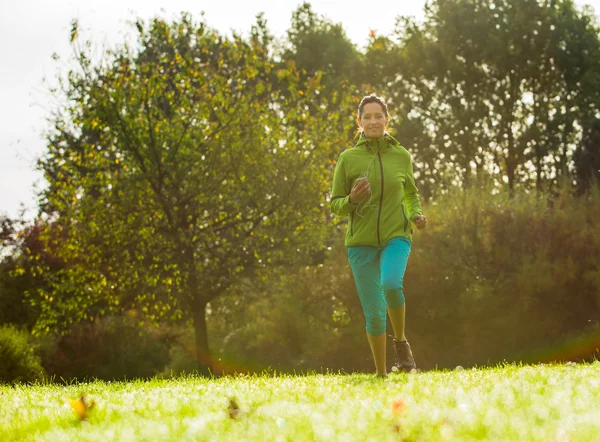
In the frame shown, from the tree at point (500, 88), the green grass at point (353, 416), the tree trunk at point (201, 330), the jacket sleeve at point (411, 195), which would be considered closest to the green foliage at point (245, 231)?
the tree trunk at point (201, 330)

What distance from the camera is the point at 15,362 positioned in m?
17.4

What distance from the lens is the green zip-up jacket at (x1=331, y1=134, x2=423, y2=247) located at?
6.60 meters

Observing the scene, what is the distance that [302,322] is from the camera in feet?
78.6

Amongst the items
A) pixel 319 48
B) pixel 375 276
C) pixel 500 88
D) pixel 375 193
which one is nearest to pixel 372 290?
pixel 375 276

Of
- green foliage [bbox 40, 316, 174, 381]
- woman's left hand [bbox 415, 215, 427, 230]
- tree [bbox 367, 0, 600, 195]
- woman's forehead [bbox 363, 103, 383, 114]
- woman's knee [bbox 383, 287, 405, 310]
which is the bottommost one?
green foliage [bbox 40, 316, 174, 381]

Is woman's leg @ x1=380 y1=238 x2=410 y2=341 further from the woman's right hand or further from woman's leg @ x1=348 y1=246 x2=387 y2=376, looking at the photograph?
the woman's right hand

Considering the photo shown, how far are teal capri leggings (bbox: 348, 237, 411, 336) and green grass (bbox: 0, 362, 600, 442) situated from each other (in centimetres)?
178

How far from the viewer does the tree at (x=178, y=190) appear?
1862cm

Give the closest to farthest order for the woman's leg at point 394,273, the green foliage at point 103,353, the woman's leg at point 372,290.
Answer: the woman's leg at point 394,273 < the woman's leg at point 372,290 < the green foliage at point 103,353

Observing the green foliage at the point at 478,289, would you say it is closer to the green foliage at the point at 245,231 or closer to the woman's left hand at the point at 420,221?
the green foliage at the point at 245,231

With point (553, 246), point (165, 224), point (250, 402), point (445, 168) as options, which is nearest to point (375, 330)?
point (250, 402)

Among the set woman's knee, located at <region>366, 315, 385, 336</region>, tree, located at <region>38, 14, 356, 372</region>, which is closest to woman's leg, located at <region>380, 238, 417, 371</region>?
woman's knee, located at <region>366, 315, 385, 336</region>

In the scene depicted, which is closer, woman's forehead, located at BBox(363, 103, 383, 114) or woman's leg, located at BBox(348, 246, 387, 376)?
woman's leg, located at BBox(348, 246, 387, 376)

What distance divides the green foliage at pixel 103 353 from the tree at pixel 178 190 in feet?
7.62
